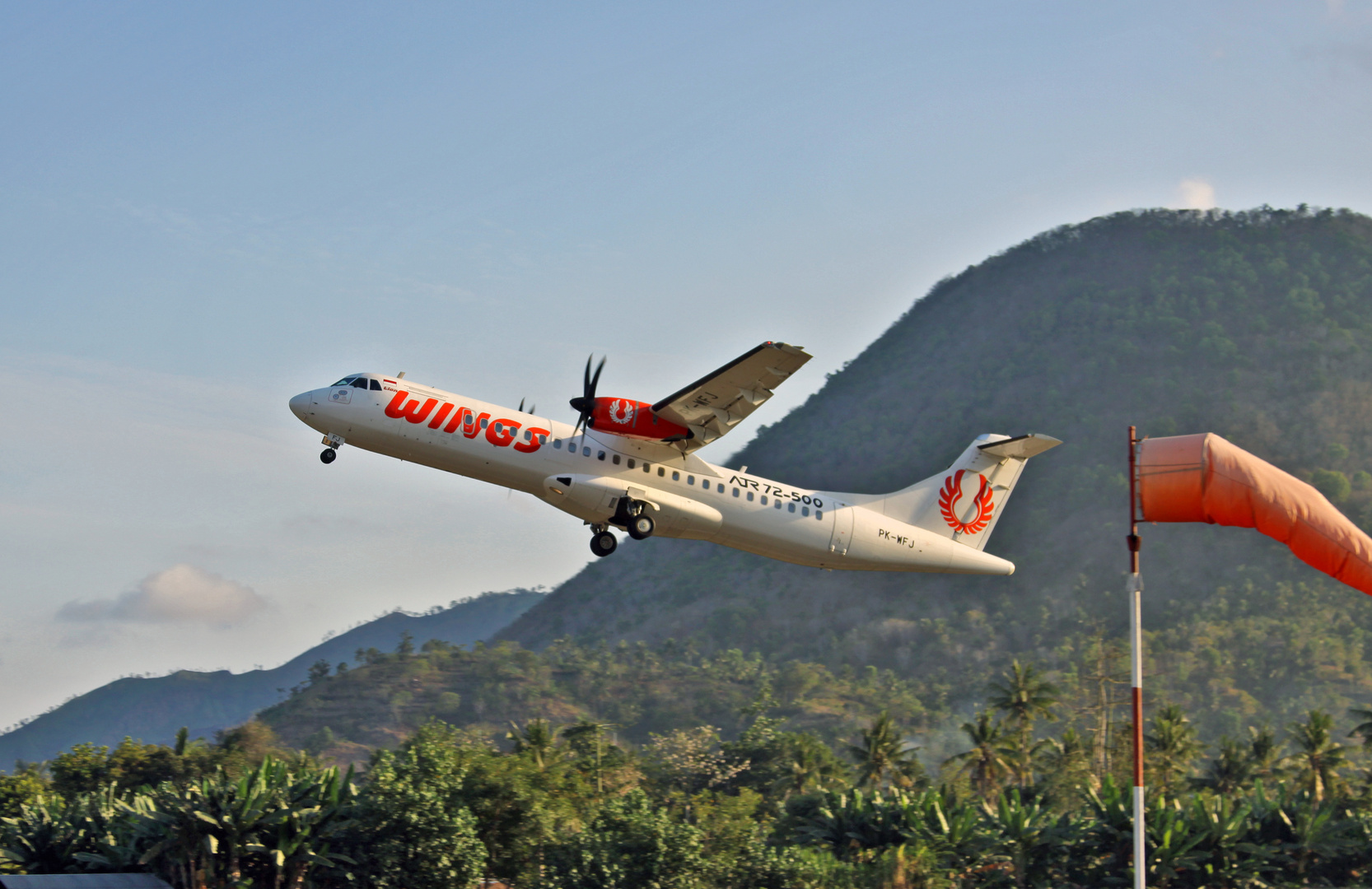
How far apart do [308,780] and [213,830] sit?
3281 millimetres

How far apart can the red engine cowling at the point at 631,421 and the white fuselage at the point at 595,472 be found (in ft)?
1.25

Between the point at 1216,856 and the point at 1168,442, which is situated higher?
the point at 1168,442

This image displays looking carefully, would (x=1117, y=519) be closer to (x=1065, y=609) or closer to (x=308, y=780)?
(x=1065, y=609)

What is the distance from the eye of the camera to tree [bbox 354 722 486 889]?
3497cm

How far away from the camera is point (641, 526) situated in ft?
91.0

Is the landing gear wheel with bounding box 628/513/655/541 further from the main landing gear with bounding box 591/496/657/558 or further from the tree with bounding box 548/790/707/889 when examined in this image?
the tree with bounding box 548/790/707/889

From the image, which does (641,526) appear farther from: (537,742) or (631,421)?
(537,742)

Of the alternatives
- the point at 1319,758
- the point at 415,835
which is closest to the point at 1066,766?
the point at 1319,758

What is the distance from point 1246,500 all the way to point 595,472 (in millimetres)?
14542

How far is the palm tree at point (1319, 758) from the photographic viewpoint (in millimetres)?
61700

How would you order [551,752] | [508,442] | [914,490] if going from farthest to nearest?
[551,752], [914,490], [508,442]

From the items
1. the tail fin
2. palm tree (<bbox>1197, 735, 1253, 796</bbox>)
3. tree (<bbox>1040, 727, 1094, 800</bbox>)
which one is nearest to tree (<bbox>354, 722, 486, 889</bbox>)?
the tail fin

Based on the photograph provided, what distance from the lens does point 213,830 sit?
32.8m

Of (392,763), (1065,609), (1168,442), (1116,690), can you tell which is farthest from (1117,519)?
(1168,442)
